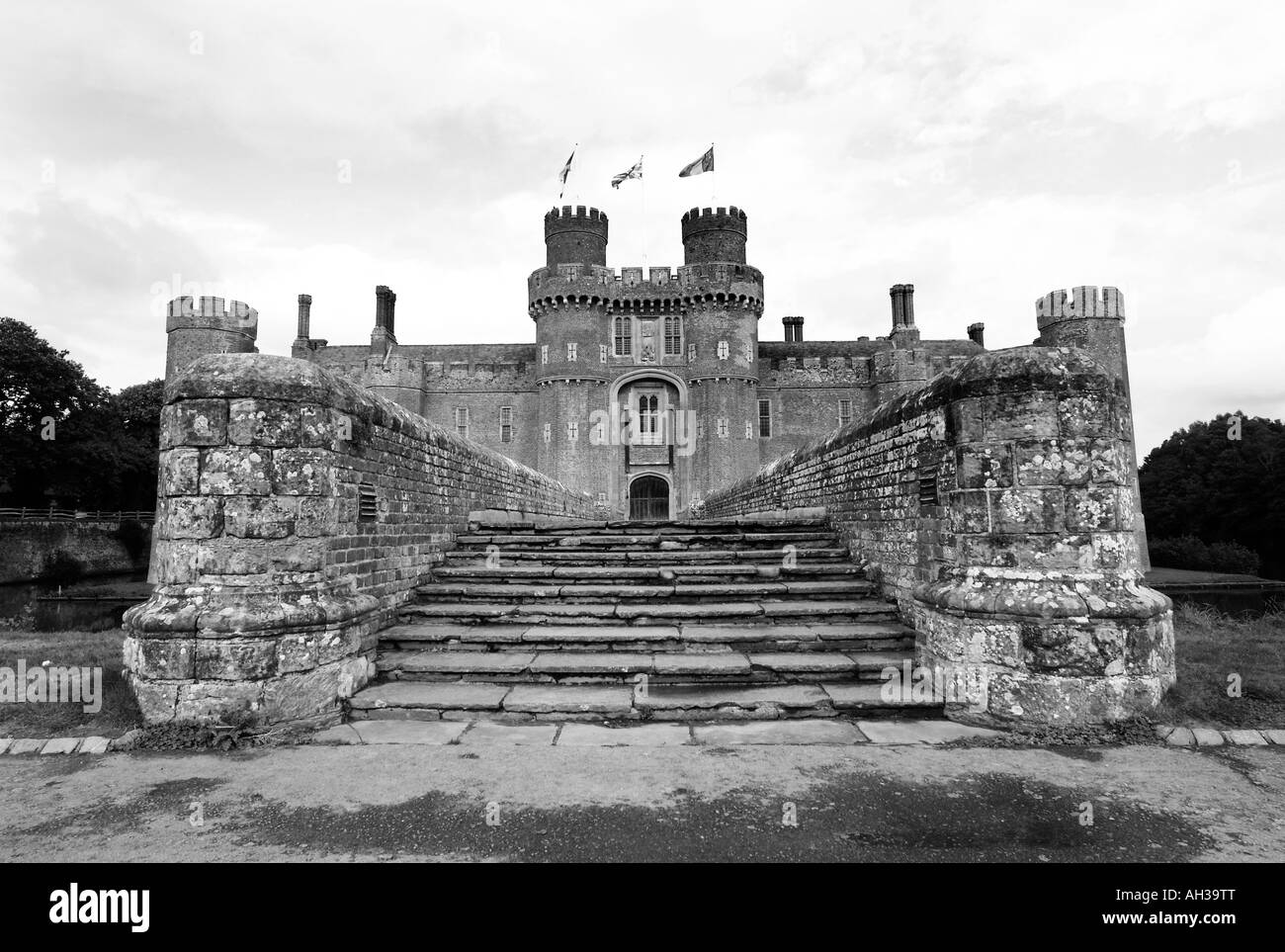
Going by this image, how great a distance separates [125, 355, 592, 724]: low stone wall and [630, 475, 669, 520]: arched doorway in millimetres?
31978

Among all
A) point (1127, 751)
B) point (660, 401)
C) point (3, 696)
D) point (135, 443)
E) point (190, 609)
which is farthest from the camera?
point (135, 443)

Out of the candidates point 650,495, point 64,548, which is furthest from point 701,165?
point 64,548

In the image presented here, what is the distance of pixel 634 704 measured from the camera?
520 cm

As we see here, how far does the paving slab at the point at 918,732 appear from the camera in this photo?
468cm

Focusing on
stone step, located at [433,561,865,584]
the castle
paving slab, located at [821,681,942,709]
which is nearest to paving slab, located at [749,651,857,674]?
paving slab, located at [821,681,942,709]

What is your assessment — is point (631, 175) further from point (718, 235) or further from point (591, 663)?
point (591, 663)

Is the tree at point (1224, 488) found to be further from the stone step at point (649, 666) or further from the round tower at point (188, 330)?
the round tower at point (188, 330)

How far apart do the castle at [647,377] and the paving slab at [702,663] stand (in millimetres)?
28408

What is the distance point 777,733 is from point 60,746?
4.98 meters

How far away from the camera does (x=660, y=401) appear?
3784 cm

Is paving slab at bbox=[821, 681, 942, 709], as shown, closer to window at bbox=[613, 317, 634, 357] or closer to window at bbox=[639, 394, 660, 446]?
window at bbox=[639, 394, 660, 446]

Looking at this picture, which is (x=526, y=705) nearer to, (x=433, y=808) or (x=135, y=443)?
(x=433, y=808)
